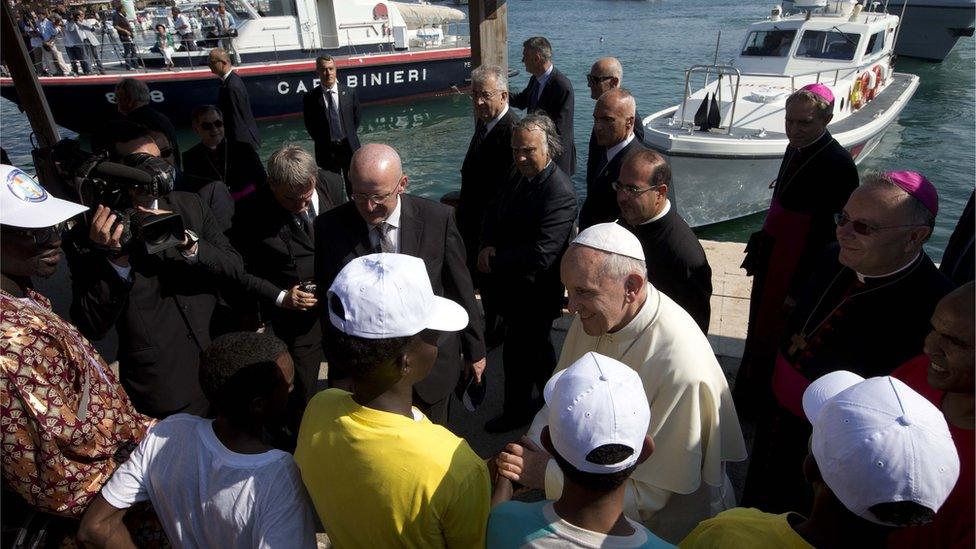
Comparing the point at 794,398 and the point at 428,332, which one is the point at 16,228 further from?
the point at 794,398

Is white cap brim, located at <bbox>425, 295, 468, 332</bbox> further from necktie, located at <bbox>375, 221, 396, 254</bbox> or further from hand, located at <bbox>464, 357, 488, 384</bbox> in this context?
hand, located at <bbox>464, 357, 488, 384</bbox>

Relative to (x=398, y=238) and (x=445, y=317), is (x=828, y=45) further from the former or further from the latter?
(x=445, y=317)

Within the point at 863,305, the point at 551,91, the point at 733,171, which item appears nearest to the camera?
the point at 863,305

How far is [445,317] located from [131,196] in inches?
65.9

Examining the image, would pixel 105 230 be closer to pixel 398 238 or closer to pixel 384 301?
pixel 398 238

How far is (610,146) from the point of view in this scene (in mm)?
3828

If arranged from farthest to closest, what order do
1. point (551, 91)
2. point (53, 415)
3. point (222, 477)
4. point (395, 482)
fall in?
point (551, 91), point (53, 415), point (222, 477), point (395, 482)

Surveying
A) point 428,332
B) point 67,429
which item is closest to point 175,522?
point 67,429

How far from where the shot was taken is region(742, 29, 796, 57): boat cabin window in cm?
1074

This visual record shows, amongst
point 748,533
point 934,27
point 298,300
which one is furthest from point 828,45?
point 934,27

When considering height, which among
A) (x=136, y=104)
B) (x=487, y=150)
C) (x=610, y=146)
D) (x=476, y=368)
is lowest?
(x=476, y=368)

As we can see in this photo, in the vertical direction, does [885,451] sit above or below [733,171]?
above

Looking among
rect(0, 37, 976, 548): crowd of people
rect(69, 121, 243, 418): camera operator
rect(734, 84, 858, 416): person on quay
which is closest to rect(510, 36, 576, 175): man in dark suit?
rect(0, 37, 976, 548): crowd of people

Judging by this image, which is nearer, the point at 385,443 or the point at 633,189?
the point at 385,443
